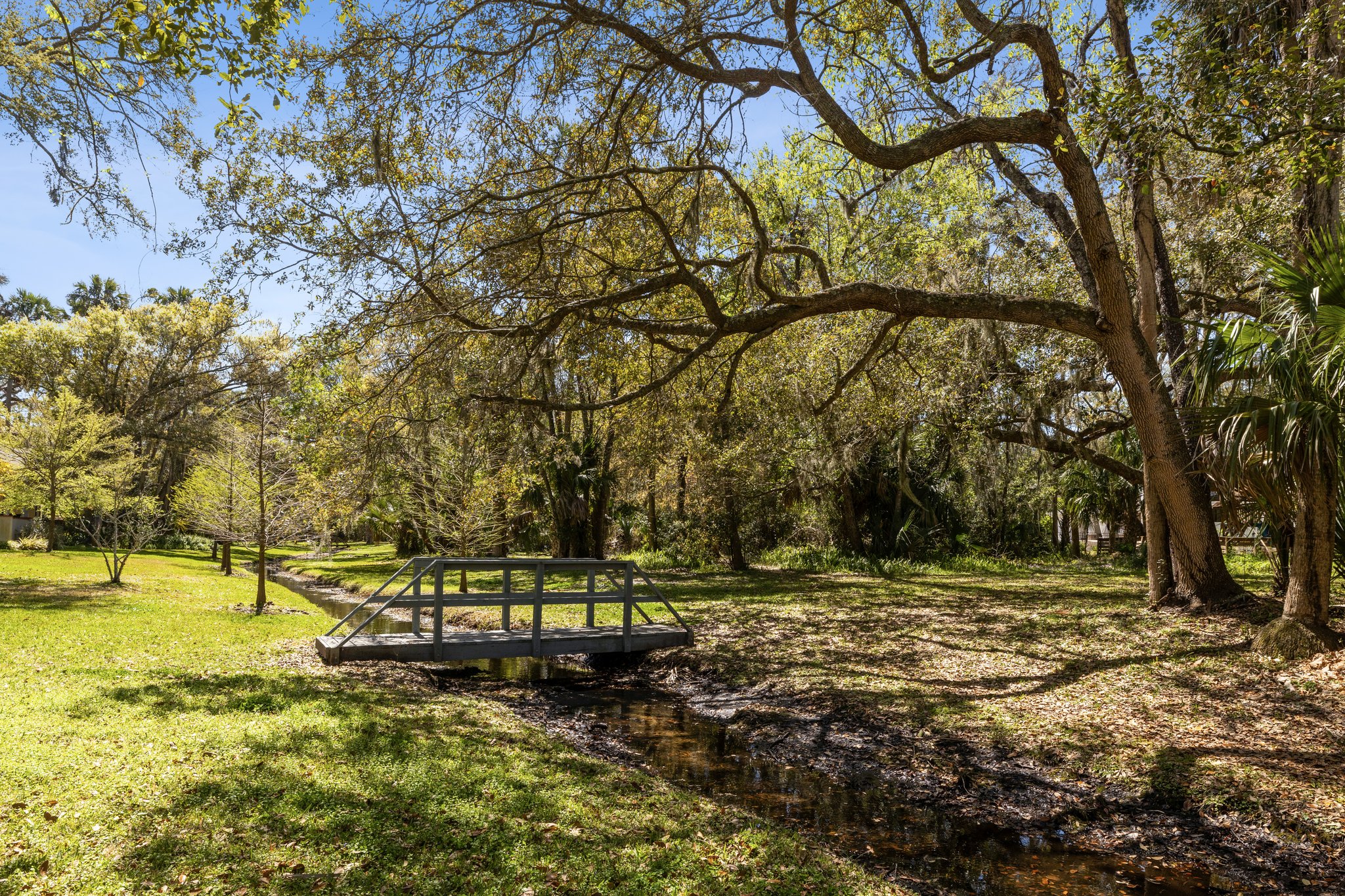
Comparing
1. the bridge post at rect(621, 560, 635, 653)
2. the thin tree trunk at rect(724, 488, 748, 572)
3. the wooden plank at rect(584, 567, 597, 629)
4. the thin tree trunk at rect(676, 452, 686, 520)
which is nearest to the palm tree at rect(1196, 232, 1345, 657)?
the bridge post at rect(621, 560, 635, 653)

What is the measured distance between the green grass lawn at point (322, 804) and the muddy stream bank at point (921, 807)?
0.81 meters

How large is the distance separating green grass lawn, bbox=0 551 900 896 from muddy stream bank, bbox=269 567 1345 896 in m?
0.81

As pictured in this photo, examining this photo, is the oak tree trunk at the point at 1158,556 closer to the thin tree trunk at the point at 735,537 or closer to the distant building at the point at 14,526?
the thin tree trunk at the point at 735,537

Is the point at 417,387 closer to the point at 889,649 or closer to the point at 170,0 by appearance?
the point at 170,0

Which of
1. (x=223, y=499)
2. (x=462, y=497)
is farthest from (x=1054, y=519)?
(x=223, y=499)

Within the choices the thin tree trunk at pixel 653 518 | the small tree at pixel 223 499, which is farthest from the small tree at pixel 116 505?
the thin tree trunk at pixel 653 518

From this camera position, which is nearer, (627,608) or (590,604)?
(627,608)

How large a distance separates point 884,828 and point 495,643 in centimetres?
620

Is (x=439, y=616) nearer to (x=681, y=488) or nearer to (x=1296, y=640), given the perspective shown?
(x=1296, y=640)

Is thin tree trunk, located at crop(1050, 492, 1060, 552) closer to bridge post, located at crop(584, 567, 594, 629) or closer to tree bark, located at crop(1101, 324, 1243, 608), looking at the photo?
tree bark, located at crop(1101, 324, 1243, 608)

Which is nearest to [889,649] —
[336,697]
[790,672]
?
[790,672]

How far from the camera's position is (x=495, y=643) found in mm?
10781

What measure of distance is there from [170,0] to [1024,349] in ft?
50.6

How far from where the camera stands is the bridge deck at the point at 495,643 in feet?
33.6
